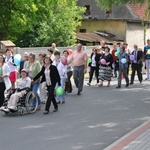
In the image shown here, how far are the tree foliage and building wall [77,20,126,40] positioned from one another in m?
5.85

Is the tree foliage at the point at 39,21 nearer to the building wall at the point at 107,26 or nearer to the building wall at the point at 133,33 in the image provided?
the building wall at the point at 107,26

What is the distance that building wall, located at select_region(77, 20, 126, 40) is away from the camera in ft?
163

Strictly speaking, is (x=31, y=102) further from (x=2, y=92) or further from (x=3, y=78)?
(x=3, y=78)

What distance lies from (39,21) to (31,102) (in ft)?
69.8

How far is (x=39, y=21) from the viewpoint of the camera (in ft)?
108

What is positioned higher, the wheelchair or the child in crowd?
the child in crowd

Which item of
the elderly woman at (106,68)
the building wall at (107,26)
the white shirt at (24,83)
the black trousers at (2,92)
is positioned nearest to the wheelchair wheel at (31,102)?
the white shirt at (24,83)

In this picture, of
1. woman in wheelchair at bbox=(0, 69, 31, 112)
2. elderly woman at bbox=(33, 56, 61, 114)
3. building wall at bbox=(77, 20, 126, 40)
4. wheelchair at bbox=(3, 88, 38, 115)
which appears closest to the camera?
woman in wheelchair at bbox=(0, 69, 31, 112)

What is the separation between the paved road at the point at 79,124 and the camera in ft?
28.8

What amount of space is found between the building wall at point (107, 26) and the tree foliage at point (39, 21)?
5.85m

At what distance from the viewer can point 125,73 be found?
18.8 meters

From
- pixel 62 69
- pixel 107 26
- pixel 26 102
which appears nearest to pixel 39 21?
pixel 62 69

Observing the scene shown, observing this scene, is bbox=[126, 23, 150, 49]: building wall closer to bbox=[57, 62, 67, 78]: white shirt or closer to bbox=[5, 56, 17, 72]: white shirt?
bbox=[5, 56, 17, 72]: white shirt

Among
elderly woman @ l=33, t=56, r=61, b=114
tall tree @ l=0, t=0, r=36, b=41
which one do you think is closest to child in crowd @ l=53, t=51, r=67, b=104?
elderly woman @ l=33, t=56, r=61, b=114
